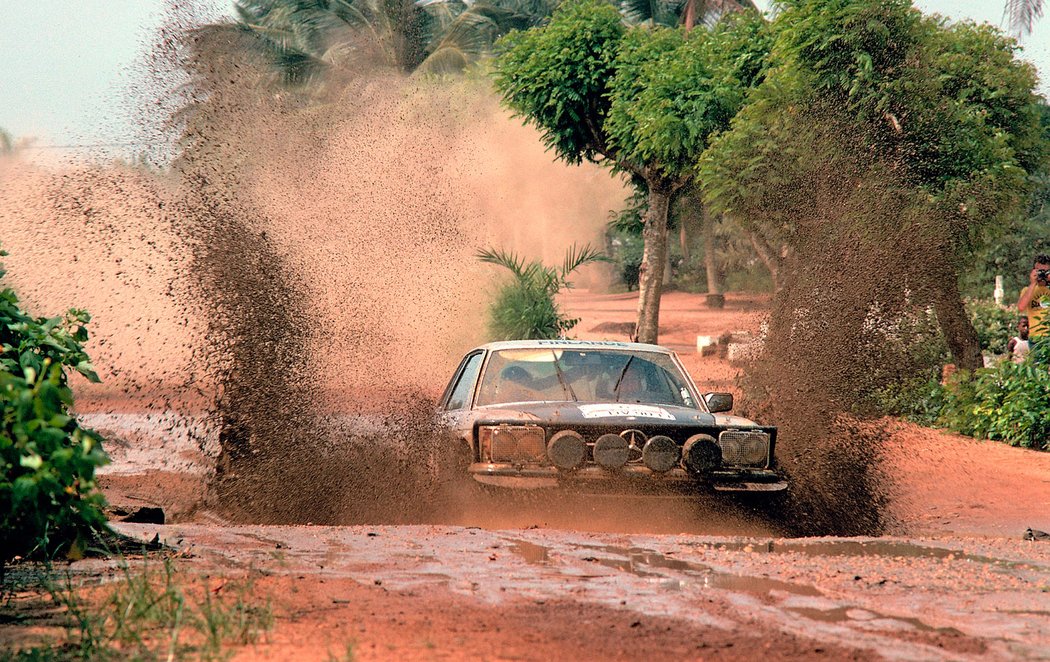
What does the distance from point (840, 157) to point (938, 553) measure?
32.1 ft

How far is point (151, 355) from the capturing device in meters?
23.9

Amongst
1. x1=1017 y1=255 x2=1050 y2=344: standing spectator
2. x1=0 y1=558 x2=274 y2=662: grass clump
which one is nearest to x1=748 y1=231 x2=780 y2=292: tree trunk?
x1=1017 y1=255 x2=1050 y2=344: standing spectator

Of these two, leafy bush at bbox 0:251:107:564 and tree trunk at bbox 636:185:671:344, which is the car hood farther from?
tree trunk at bbox 636:185:671:344

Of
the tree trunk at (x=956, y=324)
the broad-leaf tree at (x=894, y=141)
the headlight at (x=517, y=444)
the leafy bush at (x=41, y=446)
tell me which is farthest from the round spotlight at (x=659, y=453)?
the tree trunk at (x=956, y=324)

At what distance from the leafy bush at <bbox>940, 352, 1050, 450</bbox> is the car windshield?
6280 mm

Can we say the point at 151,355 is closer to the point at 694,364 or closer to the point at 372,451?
the point at 694,364

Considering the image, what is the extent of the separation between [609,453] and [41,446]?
310cm

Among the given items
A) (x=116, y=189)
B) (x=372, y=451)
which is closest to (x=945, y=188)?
(x=372, y=451)

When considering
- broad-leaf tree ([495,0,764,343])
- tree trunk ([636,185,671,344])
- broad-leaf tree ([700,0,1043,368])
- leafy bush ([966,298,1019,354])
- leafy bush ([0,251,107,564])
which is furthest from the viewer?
leafy bush ([966,298,1019,354])

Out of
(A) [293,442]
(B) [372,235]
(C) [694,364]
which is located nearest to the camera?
(A) [293,442]

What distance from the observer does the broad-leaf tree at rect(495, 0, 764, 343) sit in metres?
18.2

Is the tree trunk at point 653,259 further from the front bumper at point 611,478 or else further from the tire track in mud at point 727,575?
the front bumper at point 611,478

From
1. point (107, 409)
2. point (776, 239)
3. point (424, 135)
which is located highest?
point (424, 135)

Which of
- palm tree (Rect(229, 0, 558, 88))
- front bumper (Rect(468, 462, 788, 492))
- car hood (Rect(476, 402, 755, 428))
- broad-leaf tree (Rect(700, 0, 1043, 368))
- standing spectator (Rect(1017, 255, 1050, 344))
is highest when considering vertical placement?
palm tree (Rect(229, 0, 558, 88))
